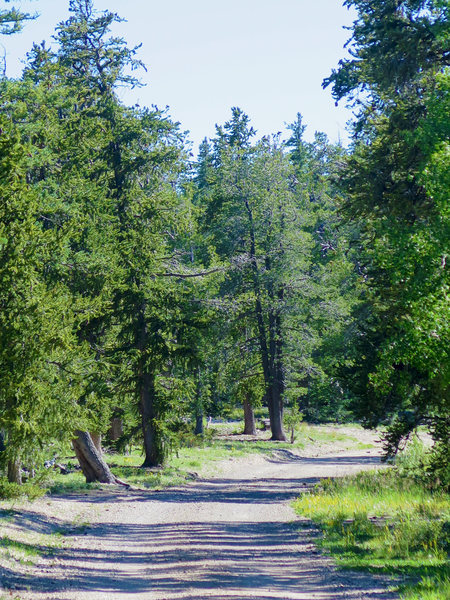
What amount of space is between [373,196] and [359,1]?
17.5ft

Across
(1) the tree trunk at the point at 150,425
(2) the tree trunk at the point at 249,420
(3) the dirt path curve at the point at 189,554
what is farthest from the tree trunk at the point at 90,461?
(2) the tree trunk at the point at 249,420

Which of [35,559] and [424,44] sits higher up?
[424,44]

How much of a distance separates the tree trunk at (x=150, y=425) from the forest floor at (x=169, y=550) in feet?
9.56

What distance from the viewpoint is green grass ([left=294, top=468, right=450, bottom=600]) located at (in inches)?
385

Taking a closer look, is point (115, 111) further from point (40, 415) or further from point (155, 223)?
point (40, 415)

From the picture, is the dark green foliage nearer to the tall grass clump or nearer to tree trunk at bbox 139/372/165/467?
the tall grass clump

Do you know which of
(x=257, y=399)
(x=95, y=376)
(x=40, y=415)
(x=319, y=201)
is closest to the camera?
(x=40, y=415)

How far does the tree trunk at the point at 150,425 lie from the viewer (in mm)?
23922

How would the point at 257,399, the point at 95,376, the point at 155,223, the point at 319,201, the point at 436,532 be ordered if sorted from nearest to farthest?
the point at 436,532 < the point at 95,376 < the point at 155,223 < the point at 257,399 < the point at 319,201

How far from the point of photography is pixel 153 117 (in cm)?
2389

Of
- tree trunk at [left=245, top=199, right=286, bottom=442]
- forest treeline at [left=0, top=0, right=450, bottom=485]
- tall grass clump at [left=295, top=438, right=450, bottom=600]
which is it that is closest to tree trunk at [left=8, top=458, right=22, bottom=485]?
forest treeline at [left=0, top=0, right=450, bottom=485]

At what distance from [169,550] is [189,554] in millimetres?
663

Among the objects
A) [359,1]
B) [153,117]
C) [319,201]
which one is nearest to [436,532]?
[359,1]

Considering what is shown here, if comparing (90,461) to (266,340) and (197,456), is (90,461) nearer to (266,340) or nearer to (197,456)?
(197,456)
